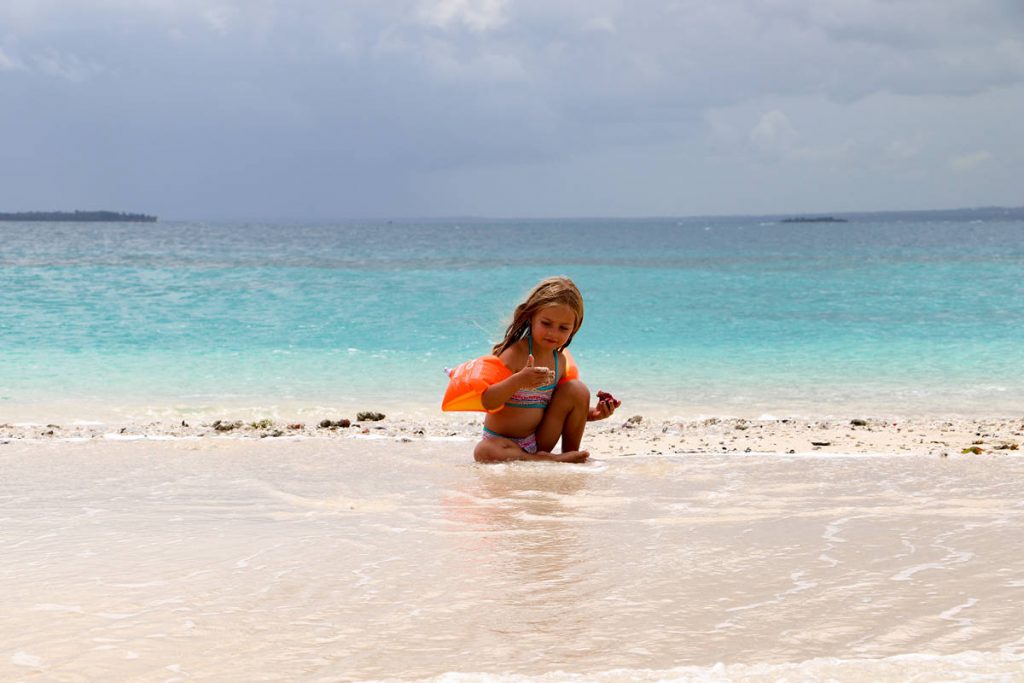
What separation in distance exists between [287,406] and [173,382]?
2369 mm

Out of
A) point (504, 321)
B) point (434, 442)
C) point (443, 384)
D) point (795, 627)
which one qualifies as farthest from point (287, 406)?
point (795, 627)

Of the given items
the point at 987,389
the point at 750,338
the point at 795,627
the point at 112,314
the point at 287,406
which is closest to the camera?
the point at 795,627

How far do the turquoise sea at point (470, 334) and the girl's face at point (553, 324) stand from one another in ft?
5.40

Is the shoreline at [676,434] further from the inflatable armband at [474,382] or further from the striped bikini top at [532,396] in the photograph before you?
the inflatable armband at [474,382]

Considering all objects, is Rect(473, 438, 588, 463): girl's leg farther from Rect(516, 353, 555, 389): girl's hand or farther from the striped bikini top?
Rect(516, 353, 555, 389): girl's hand

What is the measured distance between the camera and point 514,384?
215 inches

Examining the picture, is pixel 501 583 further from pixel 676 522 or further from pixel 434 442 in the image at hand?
pixel 434 442

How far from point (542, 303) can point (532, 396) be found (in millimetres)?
562

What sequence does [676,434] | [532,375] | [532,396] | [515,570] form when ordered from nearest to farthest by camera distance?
[515,570] → [532,375] → [532,396] → [676,434]

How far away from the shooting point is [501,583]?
3621 millimetres

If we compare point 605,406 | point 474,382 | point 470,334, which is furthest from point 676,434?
point 470,334

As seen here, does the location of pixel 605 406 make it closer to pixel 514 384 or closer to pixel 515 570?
pixel 514 384

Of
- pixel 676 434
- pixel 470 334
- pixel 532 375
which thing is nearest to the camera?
pixel 532 375

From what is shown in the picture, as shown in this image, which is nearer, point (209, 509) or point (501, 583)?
point (501, 583)
